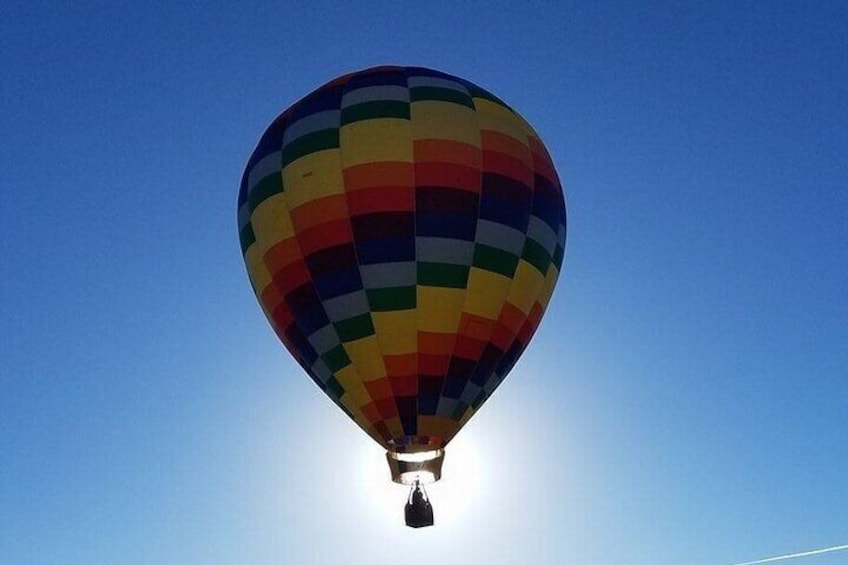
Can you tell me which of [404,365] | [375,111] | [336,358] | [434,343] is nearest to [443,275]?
[434,343]

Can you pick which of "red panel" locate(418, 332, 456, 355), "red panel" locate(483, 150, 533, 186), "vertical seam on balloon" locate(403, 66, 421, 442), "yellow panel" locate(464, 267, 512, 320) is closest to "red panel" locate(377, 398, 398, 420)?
"vertical seam on balloon" locate(403, 66, 421, 442)

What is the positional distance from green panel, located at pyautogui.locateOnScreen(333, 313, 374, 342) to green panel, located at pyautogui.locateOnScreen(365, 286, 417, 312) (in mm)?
249

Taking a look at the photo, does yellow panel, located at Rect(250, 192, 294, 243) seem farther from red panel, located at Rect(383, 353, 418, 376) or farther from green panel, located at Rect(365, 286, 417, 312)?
red panel, located at Rect(383, 353, 418, 376)

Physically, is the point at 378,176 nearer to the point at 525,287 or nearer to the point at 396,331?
the point at 396,331

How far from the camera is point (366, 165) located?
16.1m

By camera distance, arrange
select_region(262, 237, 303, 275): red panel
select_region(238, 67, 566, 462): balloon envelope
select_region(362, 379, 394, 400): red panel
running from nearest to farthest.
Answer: select_region(362, 379, 394, 400): red panel, select_region(238, 67, 566, 462): balloon envelope, select_region(262, 237, 303, 275): red panel

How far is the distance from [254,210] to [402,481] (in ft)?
19.9

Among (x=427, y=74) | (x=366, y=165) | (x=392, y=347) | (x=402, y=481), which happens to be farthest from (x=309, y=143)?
(x=402, y=481)

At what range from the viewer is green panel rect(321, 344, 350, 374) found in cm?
1587

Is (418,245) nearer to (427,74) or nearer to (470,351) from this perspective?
(470,351)

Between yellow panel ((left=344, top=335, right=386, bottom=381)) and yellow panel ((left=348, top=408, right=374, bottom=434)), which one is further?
yellow panel ((left=348, top=408, right=374, bottom=434))

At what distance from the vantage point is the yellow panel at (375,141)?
16203 mm

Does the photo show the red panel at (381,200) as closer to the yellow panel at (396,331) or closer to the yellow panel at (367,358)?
the yellow panel at (396,331)

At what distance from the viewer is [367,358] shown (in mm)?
15656
